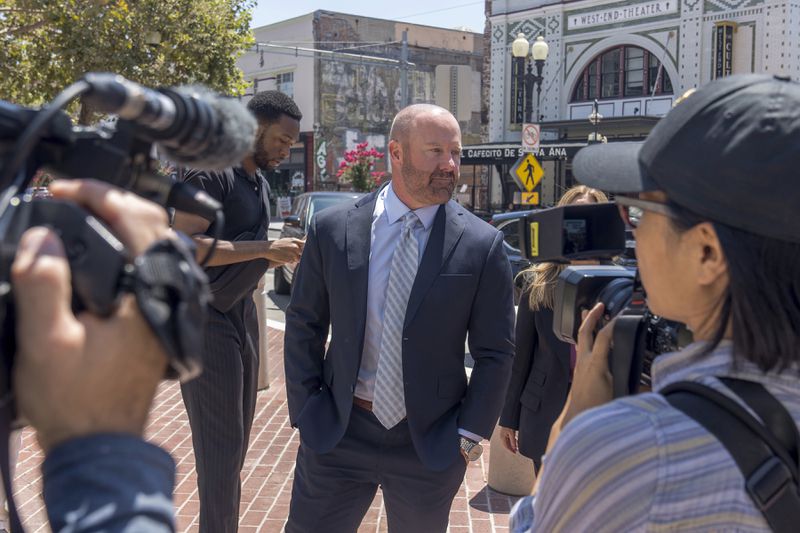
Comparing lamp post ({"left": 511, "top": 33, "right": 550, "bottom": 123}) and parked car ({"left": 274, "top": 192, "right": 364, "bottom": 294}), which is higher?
lamp post ({"left": 511, "top": 33, "right": 550, "bottom": 123})

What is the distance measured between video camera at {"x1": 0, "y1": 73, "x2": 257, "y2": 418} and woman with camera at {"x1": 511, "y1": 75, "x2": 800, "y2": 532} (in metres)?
0.71

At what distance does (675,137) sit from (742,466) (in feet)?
1.86

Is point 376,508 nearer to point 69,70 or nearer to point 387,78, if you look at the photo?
point 69,70

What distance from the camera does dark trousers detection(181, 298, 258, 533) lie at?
3750 millimetres

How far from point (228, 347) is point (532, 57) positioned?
87.6 feet

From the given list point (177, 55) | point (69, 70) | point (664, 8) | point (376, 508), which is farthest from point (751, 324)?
point (664, 8)

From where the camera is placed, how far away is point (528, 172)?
1859 cm

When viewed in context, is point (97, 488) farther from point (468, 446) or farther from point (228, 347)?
point (228, 347)

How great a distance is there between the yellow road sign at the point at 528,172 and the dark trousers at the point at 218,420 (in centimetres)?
1520

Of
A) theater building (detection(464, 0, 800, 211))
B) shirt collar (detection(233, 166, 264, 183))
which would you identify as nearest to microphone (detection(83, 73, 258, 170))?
shirt collar (detection(233, 166, 264, 183))

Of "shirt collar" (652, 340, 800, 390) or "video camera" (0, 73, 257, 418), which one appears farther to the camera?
"shirt collar" (652, 340, 800, 390)

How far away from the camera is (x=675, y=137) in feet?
4.89

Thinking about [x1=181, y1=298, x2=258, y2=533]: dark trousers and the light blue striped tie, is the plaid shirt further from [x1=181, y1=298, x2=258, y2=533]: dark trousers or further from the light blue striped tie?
[x1=181, y1=298, x2=258, y2=533]: dark trousers

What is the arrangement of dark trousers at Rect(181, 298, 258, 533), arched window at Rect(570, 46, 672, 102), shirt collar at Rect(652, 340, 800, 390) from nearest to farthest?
shirt collar at Rect(652, 340, 800, 390) → dark trousers at Rect(181, 298, 258, 533) → arched window at Rect(570, 46, 672, 102)
